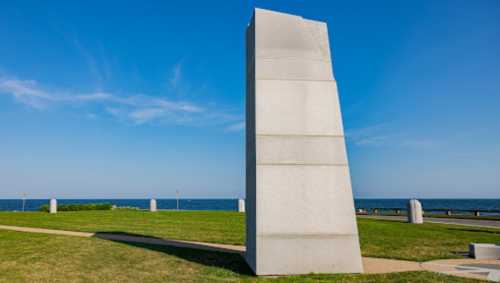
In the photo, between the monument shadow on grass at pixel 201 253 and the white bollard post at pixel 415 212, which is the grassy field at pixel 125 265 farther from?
the white bollard post at pixel 415 212

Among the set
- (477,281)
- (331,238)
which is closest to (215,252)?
(331,238)

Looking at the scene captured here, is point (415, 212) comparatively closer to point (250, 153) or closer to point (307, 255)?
point (307, 255)

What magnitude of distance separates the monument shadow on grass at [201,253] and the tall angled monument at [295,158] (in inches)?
16.9

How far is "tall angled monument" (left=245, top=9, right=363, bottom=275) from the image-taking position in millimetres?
7633

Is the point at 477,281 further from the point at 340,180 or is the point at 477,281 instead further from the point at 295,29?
the point at 295,29

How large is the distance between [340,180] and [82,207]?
30.2 m

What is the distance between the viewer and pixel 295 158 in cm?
813

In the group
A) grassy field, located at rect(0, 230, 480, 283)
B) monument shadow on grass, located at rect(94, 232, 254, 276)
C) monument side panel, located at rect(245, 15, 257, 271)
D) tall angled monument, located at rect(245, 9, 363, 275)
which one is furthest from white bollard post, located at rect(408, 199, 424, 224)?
monument side panel, located at rect(245, 15, 257, 271)

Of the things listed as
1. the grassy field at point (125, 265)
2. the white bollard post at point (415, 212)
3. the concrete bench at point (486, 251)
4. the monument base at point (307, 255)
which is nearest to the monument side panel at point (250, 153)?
the monument base at point (307, 255)

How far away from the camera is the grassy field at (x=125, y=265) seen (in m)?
7.04

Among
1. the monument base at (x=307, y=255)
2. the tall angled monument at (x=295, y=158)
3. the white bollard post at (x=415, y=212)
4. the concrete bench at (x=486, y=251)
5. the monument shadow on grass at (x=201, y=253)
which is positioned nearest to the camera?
the monument base at (x=307, y=255)

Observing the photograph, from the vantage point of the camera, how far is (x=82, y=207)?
3234 centimetres

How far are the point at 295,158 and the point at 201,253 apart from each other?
4.01m

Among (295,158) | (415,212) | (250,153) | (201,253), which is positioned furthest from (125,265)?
(415,212)
